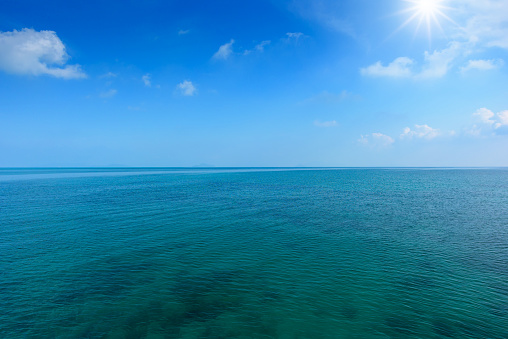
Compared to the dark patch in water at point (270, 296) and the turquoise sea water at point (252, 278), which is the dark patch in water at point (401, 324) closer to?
the turquoise sea water at point (252, 278)

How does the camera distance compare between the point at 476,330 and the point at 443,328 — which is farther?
the point at 443,328

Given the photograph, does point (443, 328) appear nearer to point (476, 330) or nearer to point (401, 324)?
point (476, 330)

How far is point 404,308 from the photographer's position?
1708cm

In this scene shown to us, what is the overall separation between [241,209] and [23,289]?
36614 mm

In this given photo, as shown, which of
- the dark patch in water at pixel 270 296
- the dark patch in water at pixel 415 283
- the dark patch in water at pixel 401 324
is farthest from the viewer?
the dark patch in water at pixel 415 283

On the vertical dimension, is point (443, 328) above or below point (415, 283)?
below

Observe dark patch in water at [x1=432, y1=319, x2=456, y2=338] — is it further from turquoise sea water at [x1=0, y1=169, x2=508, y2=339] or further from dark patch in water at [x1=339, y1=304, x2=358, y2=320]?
dark patch in water at [x1=339, y1=304, x2=358, y2=320]

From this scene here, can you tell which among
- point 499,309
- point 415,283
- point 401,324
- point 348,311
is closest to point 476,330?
point 499,309

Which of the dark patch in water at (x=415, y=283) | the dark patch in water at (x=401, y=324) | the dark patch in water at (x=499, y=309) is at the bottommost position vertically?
the dark patch in water at (x=401, y=324)

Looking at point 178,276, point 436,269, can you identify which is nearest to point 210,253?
point 178,276

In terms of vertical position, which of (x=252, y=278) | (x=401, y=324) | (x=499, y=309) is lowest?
(x=401, y=324)

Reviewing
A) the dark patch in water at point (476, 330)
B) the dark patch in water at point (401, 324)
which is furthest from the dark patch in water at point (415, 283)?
the dark patch in water at point (401, 324)

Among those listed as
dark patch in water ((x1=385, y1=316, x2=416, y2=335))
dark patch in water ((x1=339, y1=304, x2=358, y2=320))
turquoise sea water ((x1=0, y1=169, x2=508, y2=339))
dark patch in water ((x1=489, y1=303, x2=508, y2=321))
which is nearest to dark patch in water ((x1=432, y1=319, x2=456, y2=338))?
turquoise sea water ((x1=0, y1=169, x2=508, y2=339))

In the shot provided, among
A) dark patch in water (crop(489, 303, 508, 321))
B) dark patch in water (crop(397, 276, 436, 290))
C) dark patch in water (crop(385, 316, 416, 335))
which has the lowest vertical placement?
dark patch in water (crop(385, 316, 416, 335))
